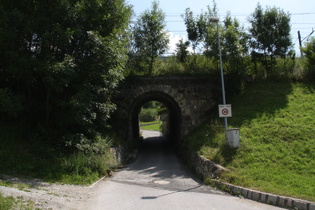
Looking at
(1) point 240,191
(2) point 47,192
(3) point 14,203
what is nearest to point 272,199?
(1) point 240,191

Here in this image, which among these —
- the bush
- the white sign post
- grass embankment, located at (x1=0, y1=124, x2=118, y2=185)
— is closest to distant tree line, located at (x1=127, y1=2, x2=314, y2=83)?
the white sign post

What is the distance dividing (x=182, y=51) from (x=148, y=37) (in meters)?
3.36

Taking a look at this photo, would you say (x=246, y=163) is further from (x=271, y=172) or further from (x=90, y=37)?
(x=90, y=37)

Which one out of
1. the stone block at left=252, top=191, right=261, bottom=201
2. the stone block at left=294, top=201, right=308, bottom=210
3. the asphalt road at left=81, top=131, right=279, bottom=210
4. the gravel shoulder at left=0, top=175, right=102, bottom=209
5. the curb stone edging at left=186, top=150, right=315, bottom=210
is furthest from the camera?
the stone block at left=252, top=191, right=261, bottom=201

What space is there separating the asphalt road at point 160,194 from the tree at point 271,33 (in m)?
10.7

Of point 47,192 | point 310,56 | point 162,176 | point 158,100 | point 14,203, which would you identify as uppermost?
point 310,56

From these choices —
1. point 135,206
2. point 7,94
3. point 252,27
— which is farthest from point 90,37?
point 252,27

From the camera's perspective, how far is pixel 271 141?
1015 centimetres

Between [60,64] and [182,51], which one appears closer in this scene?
[60,64]

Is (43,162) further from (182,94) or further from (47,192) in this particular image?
(182,94)

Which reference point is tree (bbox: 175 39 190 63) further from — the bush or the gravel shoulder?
the bush

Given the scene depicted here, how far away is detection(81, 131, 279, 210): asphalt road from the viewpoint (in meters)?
6.09

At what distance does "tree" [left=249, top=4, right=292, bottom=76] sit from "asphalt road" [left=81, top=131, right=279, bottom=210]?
1067cm

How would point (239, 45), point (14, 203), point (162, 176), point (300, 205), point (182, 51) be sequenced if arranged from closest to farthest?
point (14, 203)
point (300, 205)
point (162, 176)
point (239, 45)
point (182, 51)
